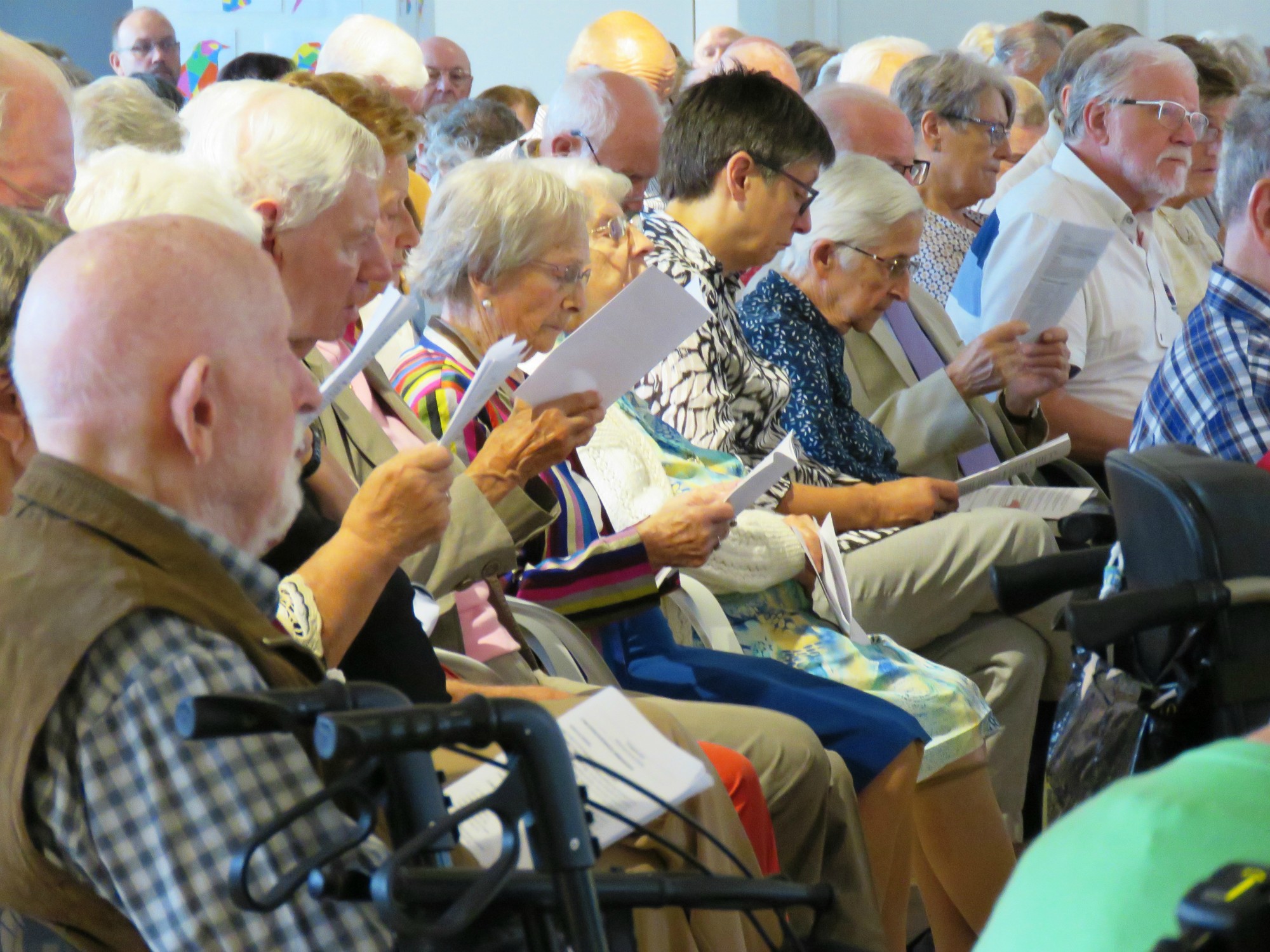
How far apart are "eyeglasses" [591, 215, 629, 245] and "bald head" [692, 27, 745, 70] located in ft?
15.2

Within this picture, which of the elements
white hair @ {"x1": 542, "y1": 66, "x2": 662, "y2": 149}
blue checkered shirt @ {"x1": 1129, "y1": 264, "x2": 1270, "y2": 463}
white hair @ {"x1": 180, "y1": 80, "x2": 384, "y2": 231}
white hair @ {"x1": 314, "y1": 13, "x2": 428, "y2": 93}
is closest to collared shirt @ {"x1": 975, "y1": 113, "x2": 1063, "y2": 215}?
white hair @ {"x1": 542, "y1": 66, "x2": 662, "y2": 149}

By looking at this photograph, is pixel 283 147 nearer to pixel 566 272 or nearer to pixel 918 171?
pixel 566 272

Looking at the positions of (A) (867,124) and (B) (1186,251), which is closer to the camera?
(A) (867,124)

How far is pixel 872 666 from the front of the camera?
2.70 metres

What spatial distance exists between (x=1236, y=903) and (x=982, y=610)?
2.72 metres

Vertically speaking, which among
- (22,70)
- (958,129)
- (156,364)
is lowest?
(958,129)

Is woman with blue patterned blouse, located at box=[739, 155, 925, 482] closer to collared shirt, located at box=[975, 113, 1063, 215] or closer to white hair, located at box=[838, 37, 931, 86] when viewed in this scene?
collared shirt, located at box=[975, 113, 1063, 215]

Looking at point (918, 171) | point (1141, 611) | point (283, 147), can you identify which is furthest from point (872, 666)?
point (918, 171)

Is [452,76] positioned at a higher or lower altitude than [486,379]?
lower

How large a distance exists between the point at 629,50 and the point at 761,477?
4086mm

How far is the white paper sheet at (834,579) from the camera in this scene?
2.71 meters

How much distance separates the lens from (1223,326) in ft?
6.76

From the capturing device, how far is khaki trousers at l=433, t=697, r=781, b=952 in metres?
1.82

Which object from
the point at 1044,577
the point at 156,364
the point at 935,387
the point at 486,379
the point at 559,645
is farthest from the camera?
the point at 935,387
